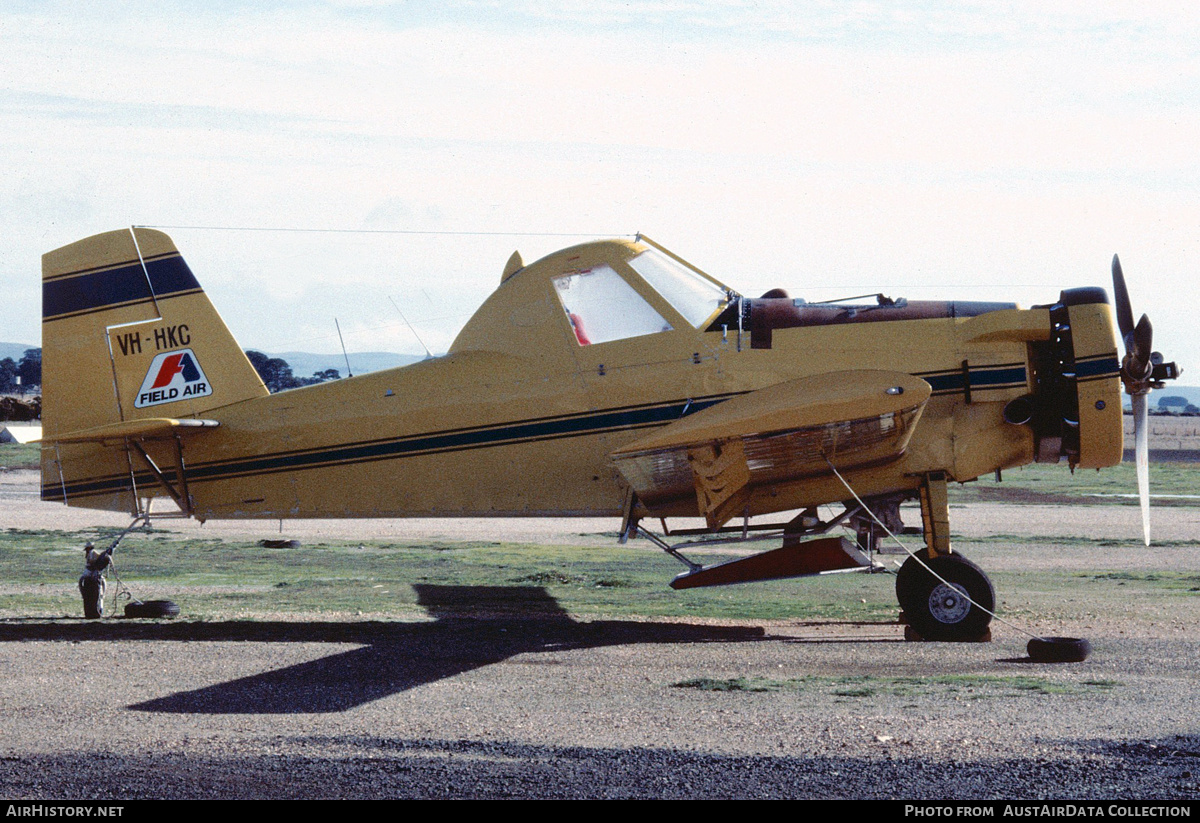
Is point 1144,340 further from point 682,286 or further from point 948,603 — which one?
point 682,286

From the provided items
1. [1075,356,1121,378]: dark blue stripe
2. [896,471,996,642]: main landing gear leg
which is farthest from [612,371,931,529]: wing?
[1075,356,1121,378]: dark blue stripe

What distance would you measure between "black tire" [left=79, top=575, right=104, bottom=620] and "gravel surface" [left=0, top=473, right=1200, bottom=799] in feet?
0.93

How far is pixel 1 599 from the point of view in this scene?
12016 millimetres

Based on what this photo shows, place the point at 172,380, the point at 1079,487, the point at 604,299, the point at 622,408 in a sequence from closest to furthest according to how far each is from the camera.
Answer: the point at 622,408
the point at 604,299
the point at 172,380
the point at 1079,487

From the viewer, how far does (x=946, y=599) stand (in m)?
9.41

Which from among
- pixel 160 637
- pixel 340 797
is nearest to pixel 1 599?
pixel 160 637

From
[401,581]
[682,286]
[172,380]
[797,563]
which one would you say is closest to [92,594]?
[172,380]

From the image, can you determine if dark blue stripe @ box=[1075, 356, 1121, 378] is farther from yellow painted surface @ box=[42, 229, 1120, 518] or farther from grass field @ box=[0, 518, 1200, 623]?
grass field @ box=[0, 518, 1200, 623]

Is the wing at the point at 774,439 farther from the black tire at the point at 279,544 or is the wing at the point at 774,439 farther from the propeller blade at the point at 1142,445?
the black tire at the point at 279,544

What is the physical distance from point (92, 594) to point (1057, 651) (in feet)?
28.0

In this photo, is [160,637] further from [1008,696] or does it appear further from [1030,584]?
[1030,584]

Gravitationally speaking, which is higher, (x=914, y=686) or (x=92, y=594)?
(x=92, y=594)

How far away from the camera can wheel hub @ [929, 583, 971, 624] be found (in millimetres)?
9383

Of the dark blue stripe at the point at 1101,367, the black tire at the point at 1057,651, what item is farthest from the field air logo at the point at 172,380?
the dark blue stripe at the point at 1101,367
